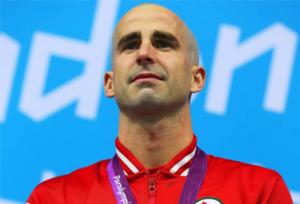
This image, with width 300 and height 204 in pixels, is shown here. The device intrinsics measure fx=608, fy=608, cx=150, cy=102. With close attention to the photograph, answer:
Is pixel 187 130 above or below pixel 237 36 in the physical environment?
below

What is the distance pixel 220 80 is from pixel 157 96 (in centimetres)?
92

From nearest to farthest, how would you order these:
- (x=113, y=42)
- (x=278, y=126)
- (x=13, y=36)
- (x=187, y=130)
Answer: (x=187, y=130), (x=113, y=42), (x=278, y=126), (x=13, y=36)

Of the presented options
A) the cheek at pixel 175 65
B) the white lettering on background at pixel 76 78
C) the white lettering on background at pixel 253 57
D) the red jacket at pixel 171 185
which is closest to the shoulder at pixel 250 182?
the red jacket at pixel 171 185

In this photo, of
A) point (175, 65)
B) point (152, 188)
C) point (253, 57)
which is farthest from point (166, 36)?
point (253, 57)

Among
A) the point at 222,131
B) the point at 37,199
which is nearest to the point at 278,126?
the point at 222,131

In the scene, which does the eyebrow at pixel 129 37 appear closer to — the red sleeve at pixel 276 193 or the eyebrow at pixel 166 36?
the eyebrow at pixel 166 36

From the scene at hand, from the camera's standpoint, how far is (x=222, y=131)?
3.05m

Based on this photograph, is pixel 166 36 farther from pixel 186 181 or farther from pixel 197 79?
pixel 186 181

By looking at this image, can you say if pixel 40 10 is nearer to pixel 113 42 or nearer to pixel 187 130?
pixel 113 42

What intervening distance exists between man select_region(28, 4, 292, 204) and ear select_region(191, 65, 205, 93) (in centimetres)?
2

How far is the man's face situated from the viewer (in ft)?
7.47

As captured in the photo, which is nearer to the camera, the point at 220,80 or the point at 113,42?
the point at 113,42

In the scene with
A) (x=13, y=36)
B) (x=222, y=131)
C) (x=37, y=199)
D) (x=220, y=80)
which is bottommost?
(x=37, y=199)

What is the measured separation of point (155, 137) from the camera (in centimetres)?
235
